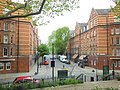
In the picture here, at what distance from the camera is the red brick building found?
40469 mm

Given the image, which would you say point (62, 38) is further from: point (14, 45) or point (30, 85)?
point (30, 85)

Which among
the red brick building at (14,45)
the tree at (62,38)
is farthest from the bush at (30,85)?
the tree at (62,38)

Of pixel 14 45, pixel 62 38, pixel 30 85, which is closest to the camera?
pixel 30 85

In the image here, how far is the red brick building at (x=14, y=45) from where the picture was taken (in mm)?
40469

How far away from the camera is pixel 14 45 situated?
42469mm

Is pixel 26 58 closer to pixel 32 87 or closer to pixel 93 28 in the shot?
pixel 93 28

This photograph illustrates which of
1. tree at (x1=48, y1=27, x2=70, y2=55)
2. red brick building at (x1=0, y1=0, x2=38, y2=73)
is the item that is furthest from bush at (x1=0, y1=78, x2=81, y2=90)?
tree at (x1=48, y1=27, x2=70, y2=55)

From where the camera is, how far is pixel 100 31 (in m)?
50.0

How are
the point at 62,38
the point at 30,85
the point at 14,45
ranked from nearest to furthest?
the point at 30,85
the point at 14,45
the point at 62,38

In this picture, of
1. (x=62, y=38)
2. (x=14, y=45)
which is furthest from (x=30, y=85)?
(x=62, y=38)

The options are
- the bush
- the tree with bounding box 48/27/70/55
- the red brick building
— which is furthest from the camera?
the tree with bounding box 48/27/70/55

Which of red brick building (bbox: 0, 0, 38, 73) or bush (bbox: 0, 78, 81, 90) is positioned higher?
red brick building (bbox: 0, 0, 38, 73)

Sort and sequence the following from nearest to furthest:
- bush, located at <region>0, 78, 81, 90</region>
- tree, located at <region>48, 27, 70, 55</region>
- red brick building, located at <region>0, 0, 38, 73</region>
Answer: bush, located at <region>0, 78, 81, 90</region>
red brick building, located at <region>0, 0, 38, 73</region>
tree, located at <region>48, 27, 70, 55</region>

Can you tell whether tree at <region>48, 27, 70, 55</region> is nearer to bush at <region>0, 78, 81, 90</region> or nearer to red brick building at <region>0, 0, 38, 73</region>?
red brick building at <region>0, 0, 38, 73</region>
